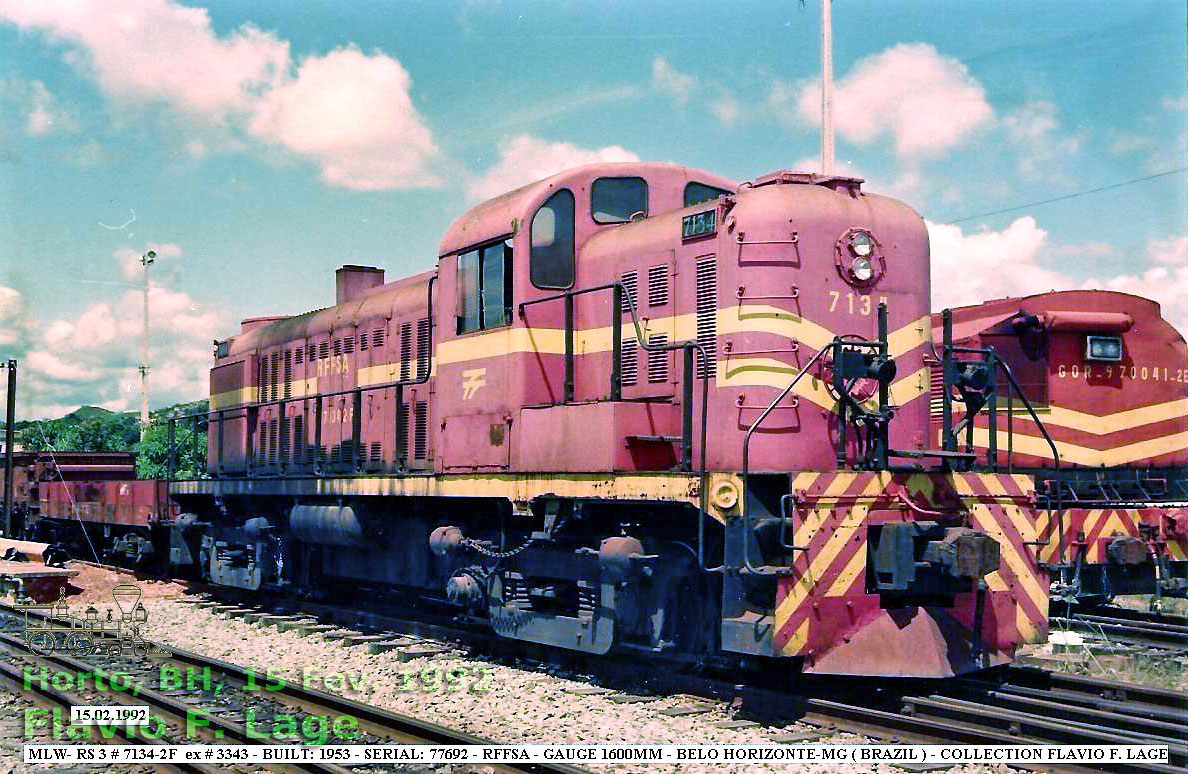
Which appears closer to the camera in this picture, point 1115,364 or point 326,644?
point 326,644

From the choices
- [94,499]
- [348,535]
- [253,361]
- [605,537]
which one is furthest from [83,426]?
[605,537]

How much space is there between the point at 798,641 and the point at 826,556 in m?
0.58

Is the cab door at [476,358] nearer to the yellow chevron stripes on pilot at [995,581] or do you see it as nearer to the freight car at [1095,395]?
the yellow chevron stripes on pilot at [995,581]

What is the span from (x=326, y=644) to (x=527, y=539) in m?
3.21

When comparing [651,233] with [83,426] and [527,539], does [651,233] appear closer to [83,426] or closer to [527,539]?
[527,539]

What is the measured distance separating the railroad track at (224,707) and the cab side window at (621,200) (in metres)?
4.53

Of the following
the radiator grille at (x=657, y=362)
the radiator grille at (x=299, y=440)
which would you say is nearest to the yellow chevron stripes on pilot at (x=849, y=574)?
the radiator grille at (x=657, y=362)

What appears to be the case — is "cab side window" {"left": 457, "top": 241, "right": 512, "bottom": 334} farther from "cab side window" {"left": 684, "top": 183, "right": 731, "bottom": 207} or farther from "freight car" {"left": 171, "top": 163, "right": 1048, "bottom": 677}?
"cab side window" {"left": 684, "top": 183, "right": 731, "bottom": 207}

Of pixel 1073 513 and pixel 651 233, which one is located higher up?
pixel 651 233

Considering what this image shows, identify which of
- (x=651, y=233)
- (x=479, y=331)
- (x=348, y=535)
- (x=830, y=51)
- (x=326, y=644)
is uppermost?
(x=830, y=51)

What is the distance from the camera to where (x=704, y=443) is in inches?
313

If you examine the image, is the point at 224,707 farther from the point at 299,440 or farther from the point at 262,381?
the point at 262,381

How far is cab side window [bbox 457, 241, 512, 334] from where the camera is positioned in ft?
32.4

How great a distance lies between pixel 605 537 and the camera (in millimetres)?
9102
